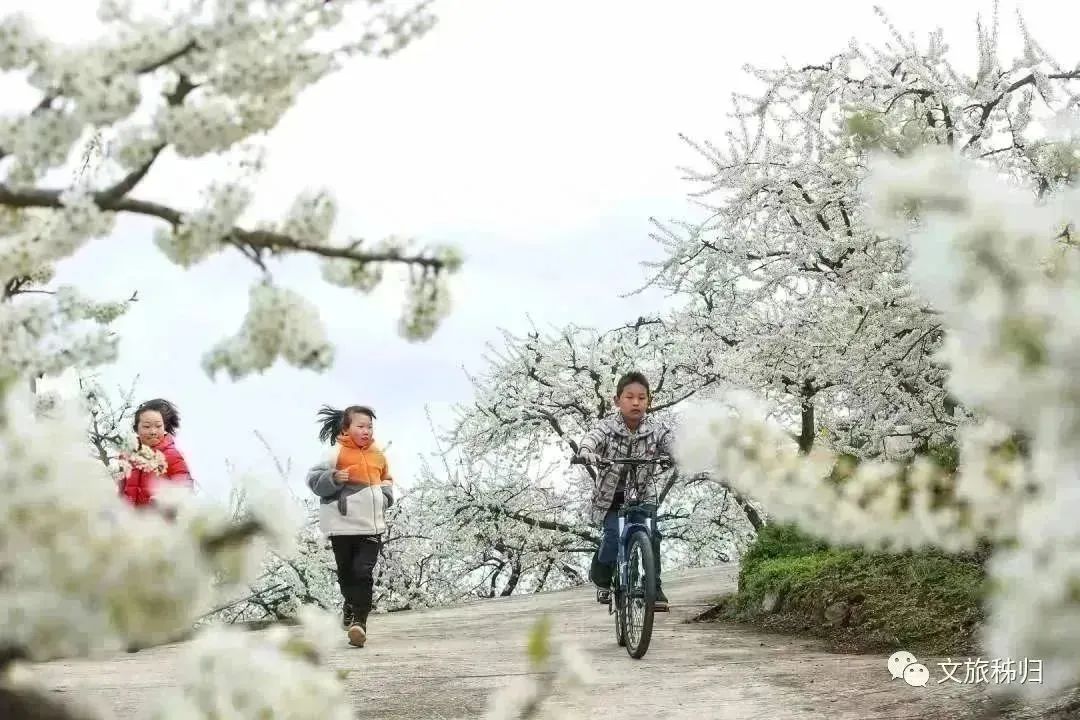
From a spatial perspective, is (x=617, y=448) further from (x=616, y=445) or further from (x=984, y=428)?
(x=984, y=428)

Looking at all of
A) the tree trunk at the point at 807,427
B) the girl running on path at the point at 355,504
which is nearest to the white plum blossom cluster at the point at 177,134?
the girl running on path at the point at 355,504

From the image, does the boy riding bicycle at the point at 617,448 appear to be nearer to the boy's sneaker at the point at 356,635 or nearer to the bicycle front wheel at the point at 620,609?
the bicycle front wheel at the point at 620,609

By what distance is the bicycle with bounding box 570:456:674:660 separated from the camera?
7207 millimetres

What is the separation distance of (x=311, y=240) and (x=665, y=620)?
880 cm

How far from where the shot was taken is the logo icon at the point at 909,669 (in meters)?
6.06

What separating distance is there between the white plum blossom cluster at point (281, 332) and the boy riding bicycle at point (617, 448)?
6.04 meters

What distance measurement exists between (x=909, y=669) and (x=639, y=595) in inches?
69.1

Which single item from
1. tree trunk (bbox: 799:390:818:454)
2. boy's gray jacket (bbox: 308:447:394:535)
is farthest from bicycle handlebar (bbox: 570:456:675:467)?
tree trunk (bbox: 799:390:818:454)

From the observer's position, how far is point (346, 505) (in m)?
9.09

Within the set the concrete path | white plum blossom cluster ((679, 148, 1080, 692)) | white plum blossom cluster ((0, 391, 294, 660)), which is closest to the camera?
white plum blossom cluster ((679, 148, 1080, 692))

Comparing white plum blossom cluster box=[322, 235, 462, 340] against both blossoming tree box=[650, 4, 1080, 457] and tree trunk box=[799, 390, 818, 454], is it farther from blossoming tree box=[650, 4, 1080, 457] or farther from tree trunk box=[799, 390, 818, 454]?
tree trunk box=[799, 390, 818, 454]

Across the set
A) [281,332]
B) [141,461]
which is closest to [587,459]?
[141,461]

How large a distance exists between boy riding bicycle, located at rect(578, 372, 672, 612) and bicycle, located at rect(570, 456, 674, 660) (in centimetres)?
11

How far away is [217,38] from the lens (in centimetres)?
214
